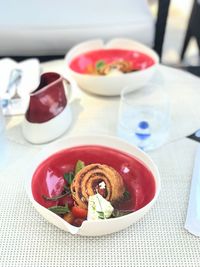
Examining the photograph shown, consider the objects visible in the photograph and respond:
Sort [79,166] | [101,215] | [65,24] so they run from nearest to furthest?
[101,215] → [79,166] → [65,24]

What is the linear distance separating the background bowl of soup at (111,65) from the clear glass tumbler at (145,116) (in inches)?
1.1

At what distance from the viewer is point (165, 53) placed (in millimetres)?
2105

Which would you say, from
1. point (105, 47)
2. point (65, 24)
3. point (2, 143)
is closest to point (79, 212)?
point (2, 143)

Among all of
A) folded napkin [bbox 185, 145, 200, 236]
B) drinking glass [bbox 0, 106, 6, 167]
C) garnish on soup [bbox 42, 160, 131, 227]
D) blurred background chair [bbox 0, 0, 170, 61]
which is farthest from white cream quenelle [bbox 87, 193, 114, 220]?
blurred background chair [bbox 0, 0, 170, 61]

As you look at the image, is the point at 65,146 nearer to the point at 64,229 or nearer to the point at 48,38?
the point at 64,229

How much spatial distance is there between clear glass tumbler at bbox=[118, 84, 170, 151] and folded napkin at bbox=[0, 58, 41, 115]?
23cm

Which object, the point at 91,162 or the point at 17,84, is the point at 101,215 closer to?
the point at 91,162

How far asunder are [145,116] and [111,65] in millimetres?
174

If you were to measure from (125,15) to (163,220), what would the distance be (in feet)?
2.79

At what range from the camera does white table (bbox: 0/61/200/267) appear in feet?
1.96

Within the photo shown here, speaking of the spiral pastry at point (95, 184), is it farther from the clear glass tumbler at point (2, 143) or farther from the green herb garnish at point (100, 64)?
the green herb garnish at point (100, 64)

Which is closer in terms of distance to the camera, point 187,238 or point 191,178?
point 187,238

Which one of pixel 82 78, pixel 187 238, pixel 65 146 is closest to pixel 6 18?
pixel 82 78

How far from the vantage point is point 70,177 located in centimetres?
70
